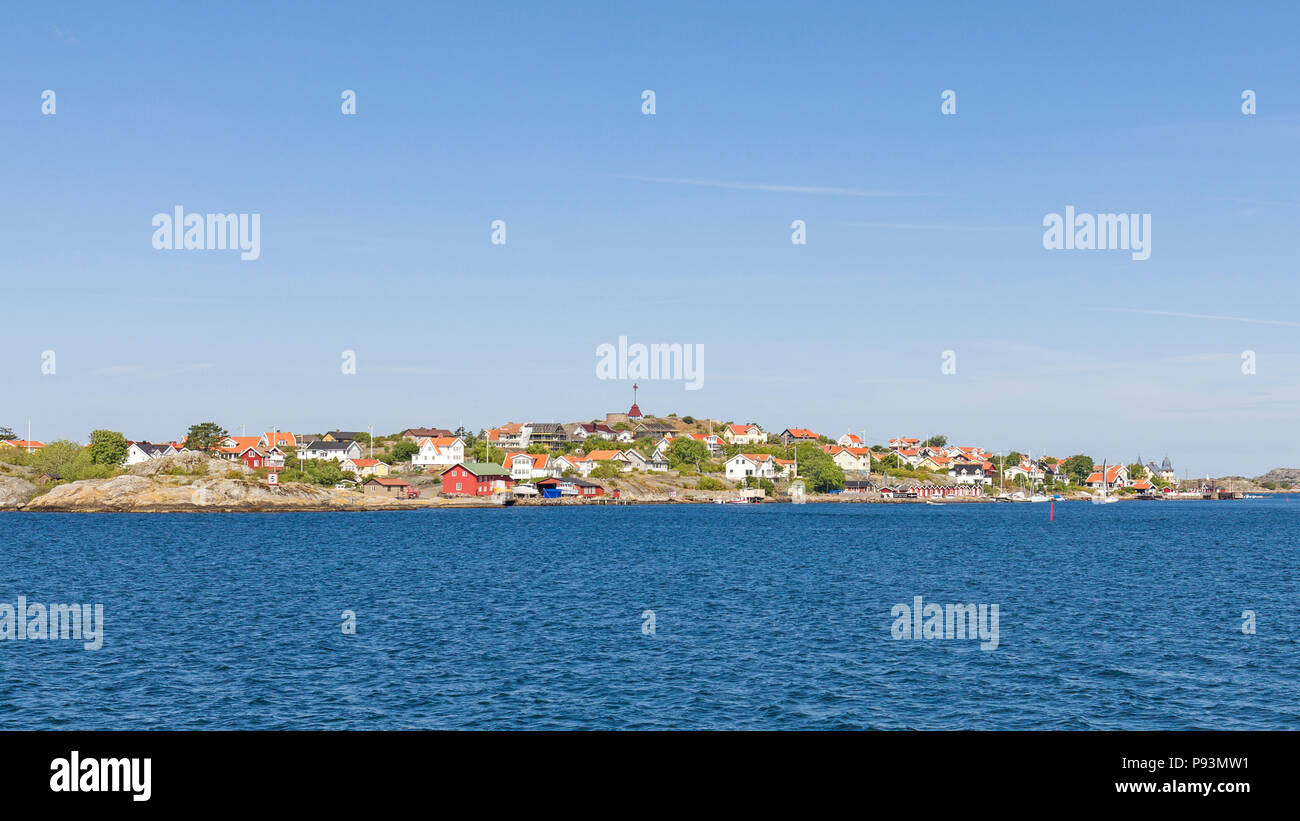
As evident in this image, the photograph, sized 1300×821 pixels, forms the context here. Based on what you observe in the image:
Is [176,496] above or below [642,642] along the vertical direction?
above

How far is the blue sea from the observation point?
32.4 metres

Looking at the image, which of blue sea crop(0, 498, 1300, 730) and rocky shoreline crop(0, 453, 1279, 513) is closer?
blue sea crop(0, 498, 1300, 730)

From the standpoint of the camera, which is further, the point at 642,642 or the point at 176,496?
the point at 176,496

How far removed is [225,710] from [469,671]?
358 inches

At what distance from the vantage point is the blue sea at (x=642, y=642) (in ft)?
106

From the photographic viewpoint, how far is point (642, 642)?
45.3m

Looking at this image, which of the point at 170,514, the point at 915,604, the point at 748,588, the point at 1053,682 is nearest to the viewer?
the point at 1053,682

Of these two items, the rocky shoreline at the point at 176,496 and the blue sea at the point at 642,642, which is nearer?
the blue sea at the point at 642,642
